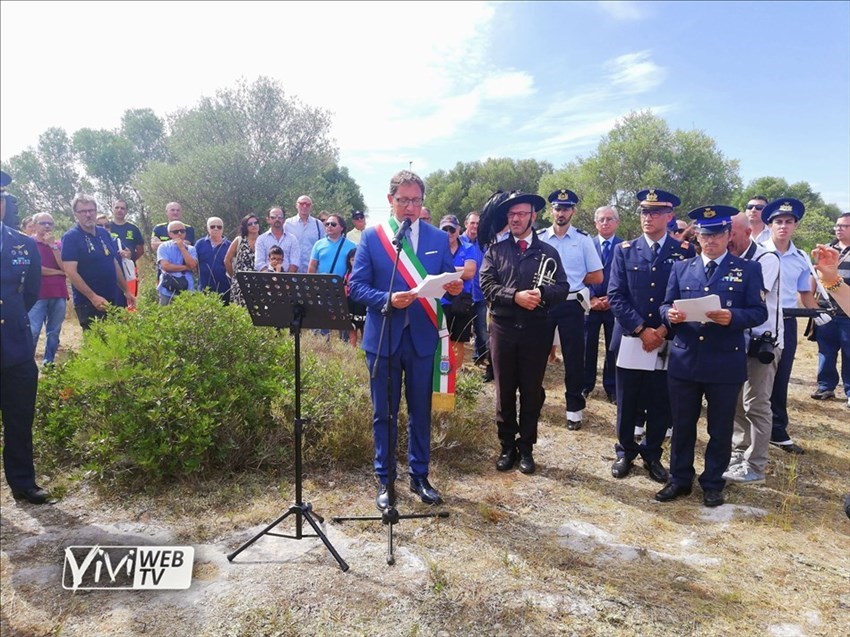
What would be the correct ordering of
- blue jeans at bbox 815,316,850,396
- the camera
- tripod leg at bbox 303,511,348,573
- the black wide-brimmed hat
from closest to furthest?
tripod leg at bbox 303,511,348,573, the camera, the black wide-brimmed hat, blue jeans at bbox 815,316,850,396

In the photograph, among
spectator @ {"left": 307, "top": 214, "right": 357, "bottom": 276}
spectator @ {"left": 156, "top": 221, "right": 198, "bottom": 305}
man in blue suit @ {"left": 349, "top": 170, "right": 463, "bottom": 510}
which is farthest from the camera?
spectator @ {"left": 156, "top": 221, "right": 198, "bottom": 305}

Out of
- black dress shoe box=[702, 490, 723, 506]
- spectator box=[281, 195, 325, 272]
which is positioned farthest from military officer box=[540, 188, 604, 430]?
spectator box=[281, 195, 325, 272]

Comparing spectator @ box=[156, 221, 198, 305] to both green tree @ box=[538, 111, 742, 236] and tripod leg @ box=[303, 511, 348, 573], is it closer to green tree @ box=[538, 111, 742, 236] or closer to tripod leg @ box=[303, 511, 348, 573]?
tripod leg @ box=[303, 511, 348, 573]

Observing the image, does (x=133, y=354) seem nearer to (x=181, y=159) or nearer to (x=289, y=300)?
(x=289, y=300)

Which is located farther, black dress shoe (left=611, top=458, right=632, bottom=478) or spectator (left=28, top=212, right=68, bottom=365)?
spectator (left=28, top=212, right=68, bottom=365)

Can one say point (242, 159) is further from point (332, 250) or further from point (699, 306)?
point (699, 306)

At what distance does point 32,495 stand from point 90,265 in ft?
10.2

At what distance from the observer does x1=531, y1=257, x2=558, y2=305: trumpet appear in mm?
4367

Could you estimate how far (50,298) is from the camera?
7.18 metres

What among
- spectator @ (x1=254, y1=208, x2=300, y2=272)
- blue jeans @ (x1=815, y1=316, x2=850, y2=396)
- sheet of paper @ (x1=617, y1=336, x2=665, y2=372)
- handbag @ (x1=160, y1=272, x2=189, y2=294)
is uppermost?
spectator @ (x1=254, y1=208, x2=300, y2=272)

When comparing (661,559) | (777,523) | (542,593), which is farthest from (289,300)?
(777,523)

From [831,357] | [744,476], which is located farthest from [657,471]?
[831,357]

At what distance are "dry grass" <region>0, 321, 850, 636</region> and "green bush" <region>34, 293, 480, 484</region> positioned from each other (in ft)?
0.76

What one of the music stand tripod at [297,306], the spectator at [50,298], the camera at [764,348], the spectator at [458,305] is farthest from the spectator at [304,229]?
the camera at [764,348]
